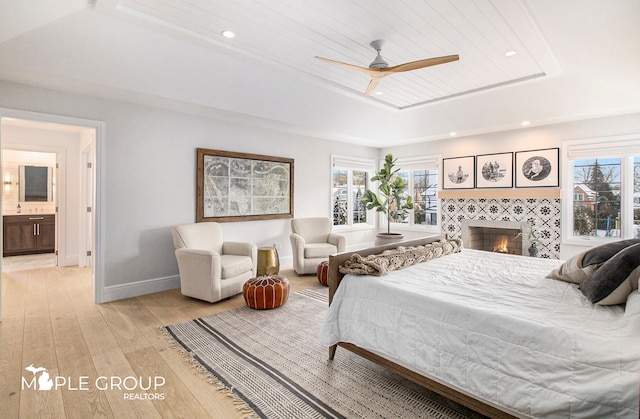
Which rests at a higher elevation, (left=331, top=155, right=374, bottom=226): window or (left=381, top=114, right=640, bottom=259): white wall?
(left=381, top=114, right=640, bottom=259): white wall

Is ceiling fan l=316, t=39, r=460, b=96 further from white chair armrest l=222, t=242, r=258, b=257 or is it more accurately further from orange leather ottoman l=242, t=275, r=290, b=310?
white chair armrest l=222, t=242, r=258, b=257

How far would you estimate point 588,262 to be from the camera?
1961 mm

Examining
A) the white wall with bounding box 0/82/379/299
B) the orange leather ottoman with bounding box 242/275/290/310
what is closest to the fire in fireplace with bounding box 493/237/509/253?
the orange leather ottoman with bounding box 242/275/290/310

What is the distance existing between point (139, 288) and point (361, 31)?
3850 mm

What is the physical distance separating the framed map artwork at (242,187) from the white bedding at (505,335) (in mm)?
2949

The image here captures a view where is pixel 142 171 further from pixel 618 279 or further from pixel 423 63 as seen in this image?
pixel 618 279

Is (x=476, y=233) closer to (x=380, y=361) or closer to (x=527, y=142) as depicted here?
(x=527, y=142)

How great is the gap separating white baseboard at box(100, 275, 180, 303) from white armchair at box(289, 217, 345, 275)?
5.59 feet

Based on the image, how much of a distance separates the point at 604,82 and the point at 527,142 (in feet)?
5.21

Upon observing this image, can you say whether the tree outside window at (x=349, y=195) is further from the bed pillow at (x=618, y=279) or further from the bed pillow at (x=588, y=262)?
the bed pillow at (x=618, y=279)

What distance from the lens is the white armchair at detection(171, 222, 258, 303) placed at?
3.53 metres

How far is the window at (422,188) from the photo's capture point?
650 cm

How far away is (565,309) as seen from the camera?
1637 mm

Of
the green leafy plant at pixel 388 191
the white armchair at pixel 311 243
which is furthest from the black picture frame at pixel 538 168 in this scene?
the white armchair at pixel 311 243
